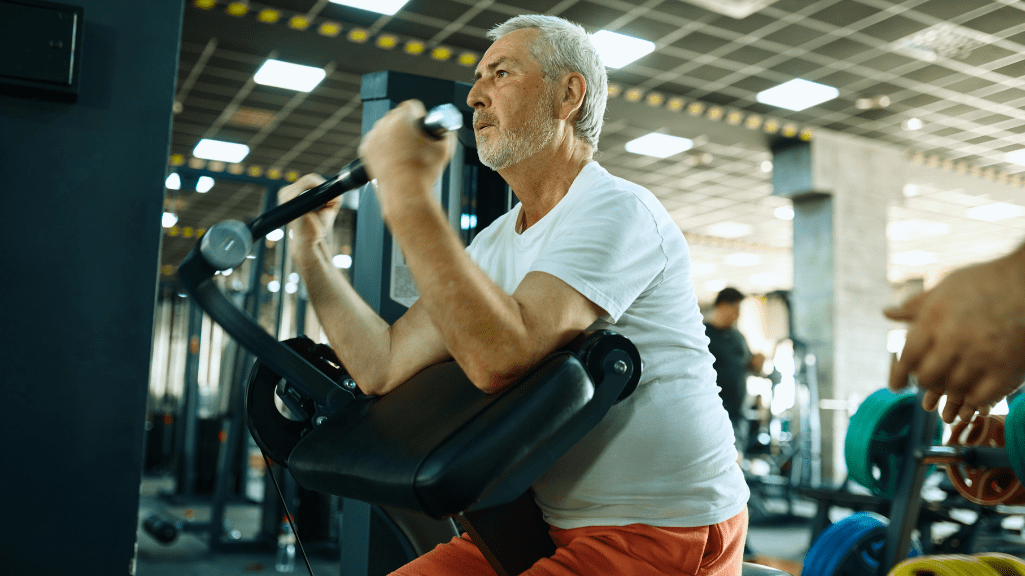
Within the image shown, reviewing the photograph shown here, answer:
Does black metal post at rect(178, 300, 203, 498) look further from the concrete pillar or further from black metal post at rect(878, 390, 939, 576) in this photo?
the concrete pillar

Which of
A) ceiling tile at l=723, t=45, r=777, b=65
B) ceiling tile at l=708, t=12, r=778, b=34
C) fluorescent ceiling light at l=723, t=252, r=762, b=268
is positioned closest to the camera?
ceiling tile at l=708, t=12, r=778, b=34

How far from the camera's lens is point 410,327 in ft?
4.06

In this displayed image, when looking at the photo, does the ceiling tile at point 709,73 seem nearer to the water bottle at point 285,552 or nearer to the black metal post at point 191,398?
the black metal post at point 191,398

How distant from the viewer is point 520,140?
118 cm

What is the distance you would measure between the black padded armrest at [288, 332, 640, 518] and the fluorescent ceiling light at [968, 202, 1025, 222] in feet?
39.3

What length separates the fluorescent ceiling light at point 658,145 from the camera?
341 inches

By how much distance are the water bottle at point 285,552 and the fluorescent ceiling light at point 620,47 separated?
13.6 ft

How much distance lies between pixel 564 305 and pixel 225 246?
42cm

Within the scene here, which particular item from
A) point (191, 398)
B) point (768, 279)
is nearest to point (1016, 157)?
point (768, 279)

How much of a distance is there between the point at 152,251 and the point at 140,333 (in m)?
0.15

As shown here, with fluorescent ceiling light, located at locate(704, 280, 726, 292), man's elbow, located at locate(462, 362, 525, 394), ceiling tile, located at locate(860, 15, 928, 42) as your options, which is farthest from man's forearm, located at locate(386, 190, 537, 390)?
fluorescent ceiling light, located at locate(704, 280, 726, 292)

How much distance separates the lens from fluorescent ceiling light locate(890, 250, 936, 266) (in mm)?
14570

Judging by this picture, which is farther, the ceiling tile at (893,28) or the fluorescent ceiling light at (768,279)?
the fluorescent ceiling light at (768,279)

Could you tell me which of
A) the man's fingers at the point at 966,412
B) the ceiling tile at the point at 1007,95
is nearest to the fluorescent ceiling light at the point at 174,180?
the man's fingers at the point at 966,412
